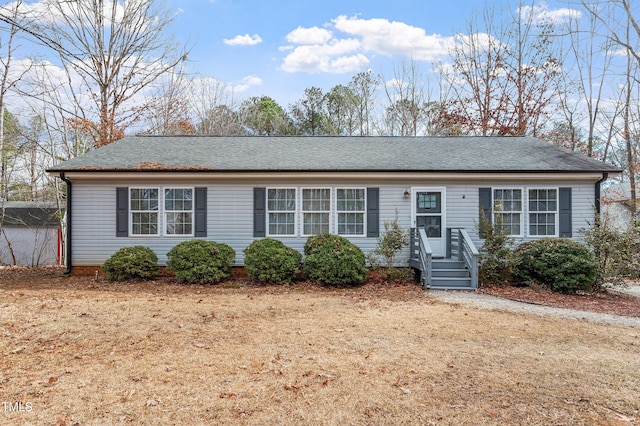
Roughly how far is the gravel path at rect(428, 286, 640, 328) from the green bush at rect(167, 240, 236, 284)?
4.91 m

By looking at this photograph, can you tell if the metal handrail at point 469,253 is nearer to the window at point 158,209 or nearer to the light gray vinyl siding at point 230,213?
the light gray vinyl siding at point 230,213

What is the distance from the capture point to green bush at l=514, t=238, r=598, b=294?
331 inches

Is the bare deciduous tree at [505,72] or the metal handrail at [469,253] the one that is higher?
the bare deciduous tree at [505,72]

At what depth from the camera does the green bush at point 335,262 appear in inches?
345

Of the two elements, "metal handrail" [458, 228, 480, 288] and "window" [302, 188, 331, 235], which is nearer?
"metal handrail" [458, 228, 480, 288]

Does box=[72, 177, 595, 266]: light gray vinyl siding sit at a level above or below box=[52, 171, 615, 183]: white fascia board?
below

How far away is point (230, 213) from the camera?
32.8 feet

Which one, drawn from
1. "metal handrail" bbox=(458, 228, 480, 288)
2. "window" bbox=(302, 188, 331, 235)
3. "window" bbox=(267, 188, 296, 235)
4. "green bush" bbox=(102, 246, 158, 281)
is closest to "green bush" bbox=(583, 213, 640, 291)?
"metal handrail" bbox=(458, 228, 480, 288)

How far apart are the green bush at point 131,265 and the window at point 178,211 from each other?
0.94m

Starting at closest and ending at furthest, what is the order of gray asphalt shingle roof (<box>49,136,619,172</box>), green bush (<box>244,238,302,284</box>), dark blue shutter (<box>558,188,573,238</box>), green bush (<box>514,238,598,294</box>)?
green bush (<box>514,238,598,294</box>)
green bush (<box>244,238,302,284</box>)
gray asphalt shingle roof (<box>49,136,619,172</box>)
dark blue shutter (<box>558,188,573,238</box>)

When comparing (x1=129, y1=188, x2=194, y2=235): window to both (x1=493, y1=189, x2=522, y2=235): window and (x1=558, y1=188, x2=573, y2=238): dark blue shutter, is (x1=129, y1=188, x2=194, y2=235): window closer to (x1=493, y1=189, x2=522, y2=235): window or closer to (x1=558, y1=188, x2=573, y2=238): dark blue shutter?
(x1=493, y1=189, x2=522, y2=235): window

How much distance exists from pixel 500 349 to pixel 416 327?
123 centimetres

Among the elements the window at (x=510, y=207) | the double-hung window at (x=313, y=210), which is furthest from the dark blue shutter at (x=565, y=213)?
the double-hung window at (x=313, y=210)

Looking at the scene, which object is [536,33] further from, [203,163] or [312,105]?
[203,163]
